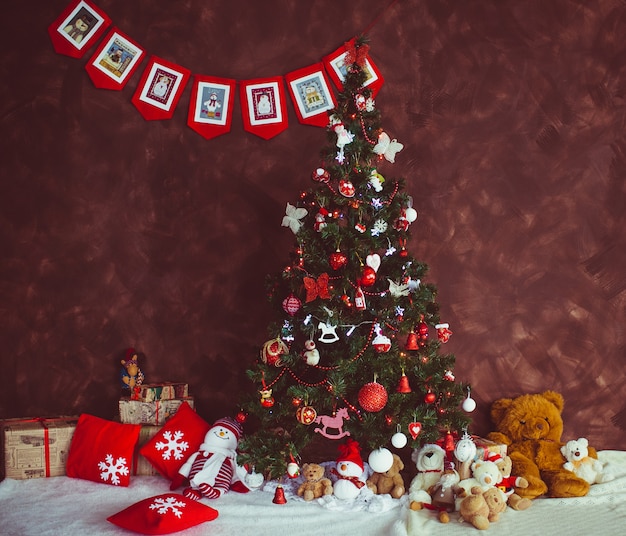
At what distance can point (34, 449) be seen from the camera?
2961 mm

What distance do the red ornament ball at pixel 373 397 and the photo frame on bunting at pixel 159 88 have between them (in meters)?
1.77

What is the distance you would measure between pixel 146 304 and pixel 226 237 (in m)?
0.56

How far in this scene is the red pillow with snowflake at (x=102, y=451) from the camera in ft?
9.46

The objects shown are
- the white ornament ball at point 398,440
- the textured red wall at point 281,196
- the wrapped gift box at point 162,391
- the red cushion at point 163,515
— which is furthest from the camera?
the textured red wall at point 281,196

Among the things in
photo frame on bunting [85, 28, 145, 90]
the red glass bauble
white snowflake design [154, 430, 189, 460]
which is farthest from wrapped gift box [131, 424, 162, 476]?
photo frame on bunting [85, 28, 145, 90]

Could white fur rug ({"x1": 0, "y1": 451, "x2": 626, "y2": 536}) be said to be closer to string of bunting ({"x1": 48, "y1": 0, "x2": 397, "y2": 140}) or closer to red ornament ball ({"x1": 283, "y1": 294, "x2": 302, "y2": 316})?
red ornament ball ({"x1": 283, "y1": 294, "x2": 302, "y2": 316})

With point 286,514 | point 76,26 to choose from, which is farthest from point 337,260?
point 76,26

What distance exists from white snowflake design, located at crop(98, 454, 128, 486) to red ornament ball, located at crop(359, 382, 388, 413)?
1.17 meters

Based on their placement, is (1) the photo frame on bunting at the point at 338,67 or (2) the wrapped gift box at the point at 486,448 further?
(1) the photo frame on bunting at the point at 338,67

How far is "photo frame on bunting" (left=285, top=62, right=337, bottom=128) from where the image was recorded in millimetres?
3281

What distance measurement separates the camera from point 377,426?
2.76 m

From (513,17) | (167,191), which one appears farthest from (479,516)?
(513,17)

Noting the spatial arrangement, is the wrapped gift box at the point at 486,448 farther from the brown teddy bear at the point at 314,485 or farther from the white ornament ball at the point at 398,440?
the brown teddy bear at the point at 314,485

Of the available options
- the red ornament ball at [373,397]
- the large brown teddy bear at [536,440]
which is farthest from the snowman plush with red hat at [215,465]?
the large brown teddy bear at [536,440]
